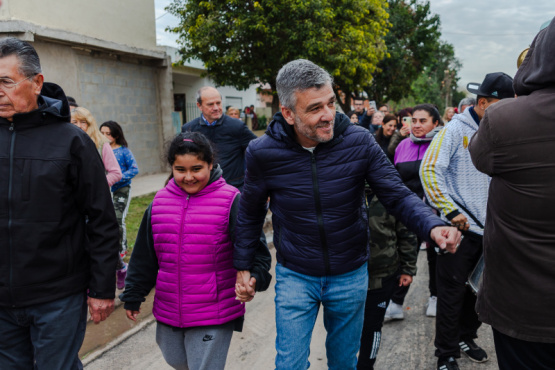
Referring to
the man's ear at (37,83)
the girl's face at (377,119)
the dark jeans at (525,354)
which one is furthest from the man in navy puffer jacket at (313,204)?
the girl's face at (377,119)

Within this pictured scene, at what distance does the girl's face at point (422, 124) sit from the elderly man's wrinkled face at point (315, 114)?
2231 mm

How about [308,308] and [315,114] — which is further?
[308,308]

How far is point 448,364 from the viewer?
128 inches

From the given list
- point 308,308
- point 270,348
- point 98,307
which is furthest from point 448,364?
point 98,307

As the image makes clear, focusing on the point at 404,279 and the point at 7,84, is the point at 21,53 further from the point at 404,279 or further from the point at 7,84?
the point at 404,279

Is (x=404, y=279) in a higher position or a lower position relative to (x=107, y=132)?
lower

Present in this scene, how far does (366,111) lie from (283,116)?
6.49 meters

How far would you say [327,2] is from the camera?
1339 centimetres

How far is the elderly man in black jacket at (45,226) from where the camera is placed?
210 cm

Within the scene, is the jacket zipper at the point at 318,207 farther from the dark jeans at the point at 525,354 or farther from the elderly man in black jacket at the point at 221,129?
the elderly man in black jacket at the point at 221,129

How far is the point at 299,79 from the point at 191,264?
1.14m

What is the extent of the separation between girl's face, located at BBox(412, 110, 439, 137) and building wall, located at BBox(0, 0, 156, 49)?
8.41 metres

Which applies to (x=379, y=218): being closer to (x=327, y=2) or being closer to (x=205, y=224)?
(x=205, y=224)

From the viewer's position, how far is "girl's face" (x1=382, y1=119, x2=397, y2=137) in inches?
238
